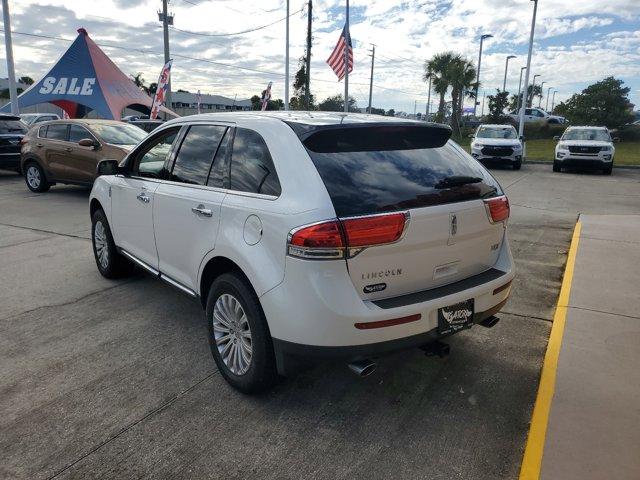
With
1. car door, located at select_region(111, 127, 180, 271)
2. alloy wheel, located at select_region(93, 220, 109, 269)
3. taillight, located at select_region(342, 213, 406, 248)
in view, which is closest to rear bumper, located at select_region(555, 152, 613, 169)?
alloy wheel, located at select_region(93, 220, 109, 269)

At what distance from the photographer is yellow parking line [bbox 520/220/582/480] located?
8.52ft

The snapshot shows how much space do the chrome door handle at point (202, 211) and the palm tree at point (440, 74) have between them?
149 ft

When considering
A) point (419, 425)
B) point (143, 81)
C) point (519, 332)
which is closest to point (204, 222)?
point (419, 425)

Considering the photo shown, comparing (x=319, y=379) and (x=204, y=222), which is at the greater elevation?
(x=204, y=222)

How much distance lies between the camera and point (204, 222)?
3428 mm

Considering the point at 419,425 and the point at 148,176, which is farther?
the point at 148,176

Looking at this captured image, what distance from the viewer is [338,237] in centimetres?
260

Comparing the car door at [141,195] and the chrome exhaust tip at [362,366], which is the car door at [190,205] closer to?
the car door at [141,195]

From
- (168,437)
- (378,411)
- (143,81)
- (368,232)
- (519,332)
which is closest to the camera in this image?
(368,232)

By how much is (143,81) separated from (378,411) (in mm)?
89952

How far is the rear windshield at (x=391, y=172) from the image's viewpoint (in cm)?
276

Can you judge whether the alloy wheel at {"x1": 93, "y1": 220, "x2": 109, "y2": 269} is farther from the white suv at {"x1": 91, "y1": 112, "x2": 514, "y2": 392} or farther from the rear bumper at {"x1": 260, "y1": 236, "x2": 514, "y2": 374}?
the rear bumper at {"x1": 260, "y1": 236, "x2": 514, "y2": 374}

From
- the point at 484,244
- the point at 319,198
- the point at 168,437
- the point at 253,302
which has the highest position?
the point at 319,198

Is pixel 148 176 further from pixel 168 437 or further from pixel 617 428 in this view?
pixel 617 428
